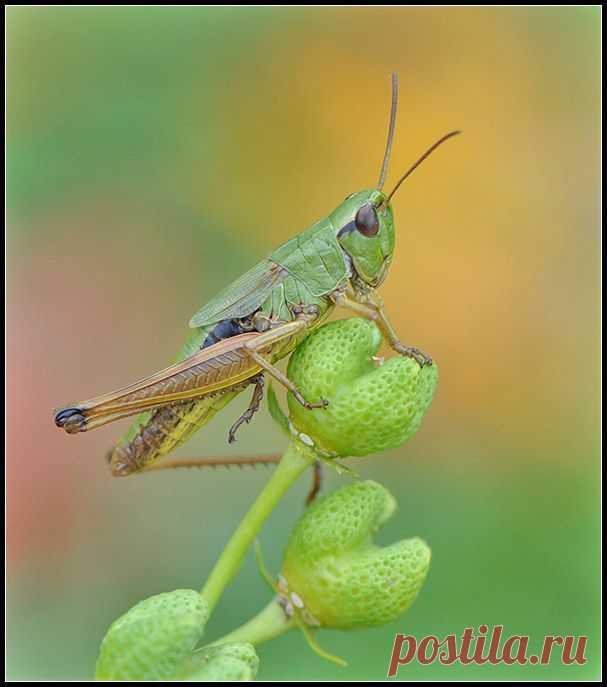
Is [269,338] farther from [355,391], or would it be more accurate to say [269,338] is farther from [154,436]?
[355,391]

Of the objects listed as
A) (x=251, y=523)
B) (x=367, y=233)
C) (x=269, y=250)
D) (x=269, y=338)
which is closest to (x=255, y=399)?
(x=269, y=338)

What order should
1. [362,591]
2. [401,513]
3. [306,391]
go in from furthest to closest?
[401,513] < [306,391] < [362,591]

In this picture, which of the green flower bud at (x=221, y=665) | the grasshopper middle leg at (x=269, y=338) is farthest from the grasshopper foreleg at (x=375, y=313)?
the green flower bud at (x=221, y=665)

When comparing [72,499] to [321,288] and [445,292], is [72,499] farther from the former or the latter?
[445,292]

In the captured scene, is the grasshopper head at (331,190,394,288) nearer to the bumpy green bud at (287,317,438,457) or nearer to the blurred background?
the bumpy green bud at (287,317,438,457)

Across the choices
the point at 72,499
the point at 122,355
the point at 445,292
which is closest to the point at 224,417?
the point at 122,355

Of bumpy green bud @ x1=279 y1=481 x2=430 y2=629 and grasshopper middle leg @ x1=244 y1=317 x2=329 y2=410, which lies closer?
bumpy green bud @ x1=279 y1=481 x2=430 y2=629

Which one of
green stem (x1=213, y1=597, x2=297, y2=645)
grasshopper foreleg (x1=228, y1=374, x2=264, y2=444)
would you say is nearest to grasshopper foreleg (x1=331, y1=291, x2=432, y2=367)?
grasshopper foreleg (x1=228, y1=374, x2=264, y2=444)
